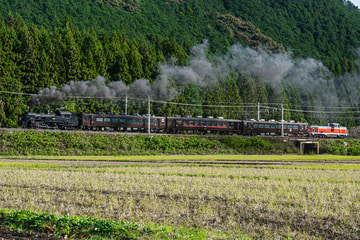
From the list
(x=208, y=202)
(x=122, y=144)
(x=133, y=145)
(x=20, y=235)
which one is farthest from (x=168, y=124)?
(x=20, y=235)

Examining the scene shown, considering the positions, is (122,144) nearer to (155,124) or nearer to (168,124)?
(155,124)

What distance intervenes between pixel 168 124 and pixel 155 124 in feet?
9.55

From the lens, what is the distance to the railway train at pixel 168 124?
6203 cm

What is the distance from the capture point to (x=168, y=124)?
244 feet

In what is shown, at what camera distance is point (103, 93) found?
80875mm

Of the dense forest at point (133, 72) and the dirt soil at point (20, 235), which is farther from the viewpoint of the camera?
the dense forest at point (133, 72)

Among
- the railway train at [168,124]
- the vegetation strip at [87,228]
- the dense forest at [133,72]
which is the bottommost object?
the vegetation strip at [87,228]

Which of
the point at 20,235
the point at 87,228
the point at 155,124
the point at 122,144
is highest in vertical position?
the point at 155,124

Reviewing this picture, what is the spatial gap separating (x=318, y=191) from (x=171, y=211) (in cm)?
994

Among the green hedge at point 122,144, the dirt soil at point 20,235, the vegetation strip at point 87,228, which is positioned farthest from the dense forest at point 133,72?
the dirt soil at point 20,235

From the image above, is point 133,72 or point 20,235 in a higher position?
point 133,72

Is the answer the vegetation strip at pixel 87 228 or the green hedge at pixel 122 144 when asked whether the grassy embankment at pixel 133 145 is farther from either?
the vegetation strip at pixel 87 228

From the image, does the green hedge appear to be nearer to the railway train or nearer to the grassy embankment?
the grassy embankment

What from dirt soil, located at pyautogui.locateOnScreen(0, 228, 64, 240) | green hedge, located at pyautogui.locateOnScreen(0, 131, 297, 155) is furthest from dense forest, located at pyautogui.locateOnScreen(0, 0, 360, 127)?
dirt soil, located at pyautogui.locateOnScreen(0, 228, 64, 240)
